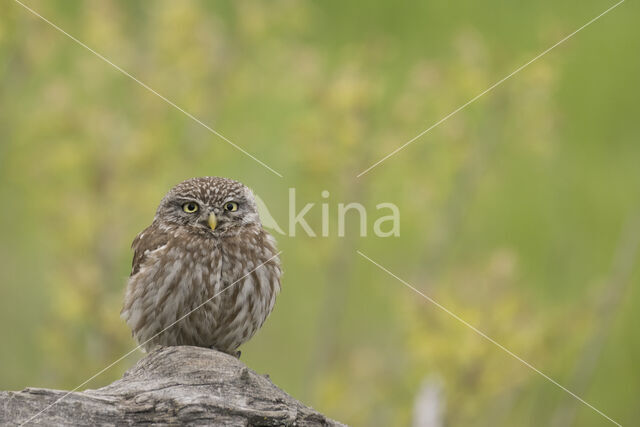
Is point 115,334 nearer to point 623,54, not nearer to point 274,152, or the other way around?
point 274,152

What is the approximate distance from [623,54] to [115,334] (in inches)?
326

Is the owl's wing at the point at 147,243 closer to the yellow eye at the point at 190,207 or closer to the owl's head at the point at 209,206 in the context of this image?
the owl's head at the point at 209,206

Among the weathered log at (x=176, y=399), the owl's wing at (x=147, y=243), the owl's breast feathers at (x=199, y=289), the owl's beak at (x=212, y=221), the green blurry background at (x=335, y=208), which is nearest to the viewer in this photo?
the weathered log at (x=176, y=399)

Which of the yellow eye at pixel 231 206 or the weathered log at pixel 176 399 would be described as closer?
the weathered log at pixel 176 399

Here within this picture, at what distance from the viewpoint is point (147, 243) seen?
5742 mm

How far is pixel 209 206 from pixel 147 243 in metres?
0.54

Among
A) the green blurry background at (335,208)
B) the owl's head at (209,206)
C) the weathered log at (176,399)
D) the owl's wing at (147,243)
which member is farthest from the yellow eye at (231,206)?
the green blurry background at (335,208)

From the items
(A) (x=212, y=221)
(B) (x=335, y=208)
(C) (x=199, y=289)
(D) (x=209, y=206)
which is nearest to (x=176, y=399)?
(C) (x=199, y=289)

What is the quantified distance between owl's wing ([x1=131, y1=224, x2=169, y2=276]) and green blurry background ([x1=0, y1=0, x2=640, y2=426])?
1.79 metres

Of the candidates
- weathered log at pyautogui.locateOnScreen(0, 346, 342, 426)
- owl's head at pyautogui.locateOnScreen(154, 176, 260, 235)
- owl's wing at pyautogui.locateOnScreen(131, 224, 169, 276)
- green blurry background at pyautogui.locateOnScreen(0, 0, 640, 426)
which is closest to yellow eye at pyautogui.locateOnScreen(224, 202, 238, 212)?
Result: owl's head at pyautogui.locateOnScreen(154, 176, 260, 235)

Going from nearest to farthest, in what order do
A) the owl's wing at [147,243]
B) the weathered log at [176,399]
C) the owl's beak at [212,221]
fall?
1. the weathered log at [176,399]
2. the owl's beak at [212,221]
3. the owl's wing at [147,243]

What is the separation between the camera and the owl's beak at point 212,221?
18.1ft

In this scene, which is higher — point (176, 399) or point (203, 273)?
point (203, 273)

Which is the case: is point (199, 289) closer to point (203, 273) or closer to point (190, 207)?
point (203, 273)
